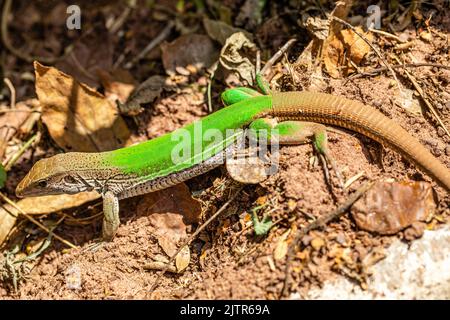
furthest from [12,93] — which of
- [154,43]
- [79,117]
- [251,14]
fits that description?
[251,14]

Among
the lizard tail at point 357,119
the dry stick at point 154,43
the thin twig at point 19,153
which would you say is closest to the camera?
the lizard tail at point 357,119

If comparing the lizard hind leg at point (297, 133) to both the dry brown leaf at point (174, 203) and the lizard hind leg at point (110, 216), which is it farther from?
the lizard hind leg at point (110, 216)

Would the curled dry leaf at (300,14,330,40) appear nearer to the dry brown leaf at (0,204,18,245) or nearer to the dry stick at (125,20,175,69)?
the dry stick at (125,20,175,69)

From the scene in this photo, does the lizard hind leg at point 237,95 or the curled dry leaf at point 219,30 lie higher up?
the curled dry leaf at point 219,30

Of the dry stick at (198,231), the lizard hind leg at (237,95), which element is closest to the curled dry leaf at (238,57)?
the lizard hind leg at (237,95)

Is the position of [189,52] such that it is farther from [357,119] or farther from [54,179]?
[357,119]
